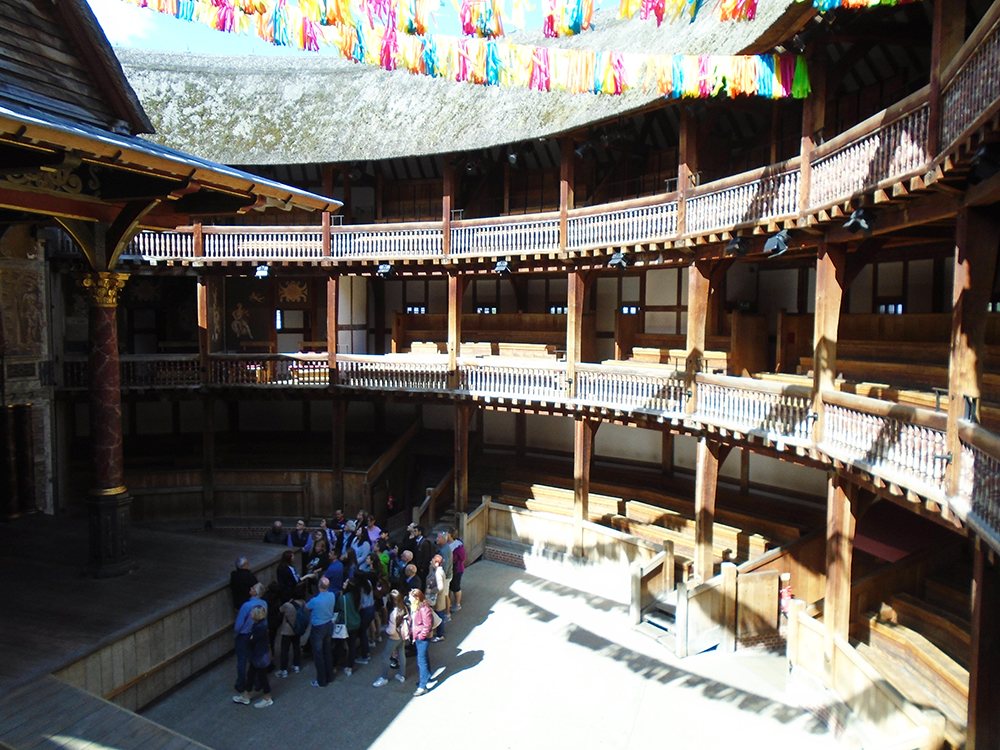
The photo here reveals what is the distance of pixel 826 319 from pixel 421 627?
8442 mm

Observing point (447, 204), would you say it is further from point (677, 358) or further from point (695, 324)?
point (695, 324)

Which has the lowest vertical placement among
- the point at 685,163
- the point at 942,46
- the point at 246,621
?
the point at 246,621

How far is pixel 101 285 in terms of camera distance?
41.3ft

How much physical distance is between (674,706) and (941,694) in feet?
13.1

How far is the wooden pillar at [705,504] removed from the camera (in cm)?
1536

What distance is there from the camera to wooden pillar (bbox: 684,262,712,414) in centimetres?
1522

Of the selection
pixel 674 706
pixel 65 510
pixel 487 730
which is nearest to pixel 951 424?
pixel 674 706

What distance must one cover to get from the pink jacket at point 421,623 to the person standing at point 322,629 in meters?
1.42

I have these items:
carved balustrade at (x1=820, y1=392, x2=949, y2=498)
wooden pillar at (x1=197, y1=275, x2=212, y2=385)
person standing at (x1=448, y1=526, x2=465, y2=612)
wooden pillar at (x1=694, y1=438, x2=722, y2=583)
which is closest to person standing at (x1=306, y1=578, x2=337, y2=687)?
person standing at (x1=448, y1=526, x2=465, y2=612)

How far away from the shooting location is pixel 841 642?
11.0m

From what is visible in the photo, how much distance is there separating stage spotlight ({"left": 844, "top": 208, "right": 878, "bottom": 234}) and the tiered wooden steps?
635cm

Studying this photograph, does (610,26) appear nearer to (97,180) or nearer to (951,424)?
(97,180)

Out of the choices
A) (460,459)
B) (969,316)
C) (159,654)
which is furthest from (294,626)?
(969,316)

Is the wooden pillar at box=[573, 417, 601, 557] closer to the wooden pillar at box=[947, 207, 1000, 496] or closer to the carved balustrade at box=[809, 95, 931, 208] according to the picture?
the carved balustrade at box=[809, 95, 931, 208]
